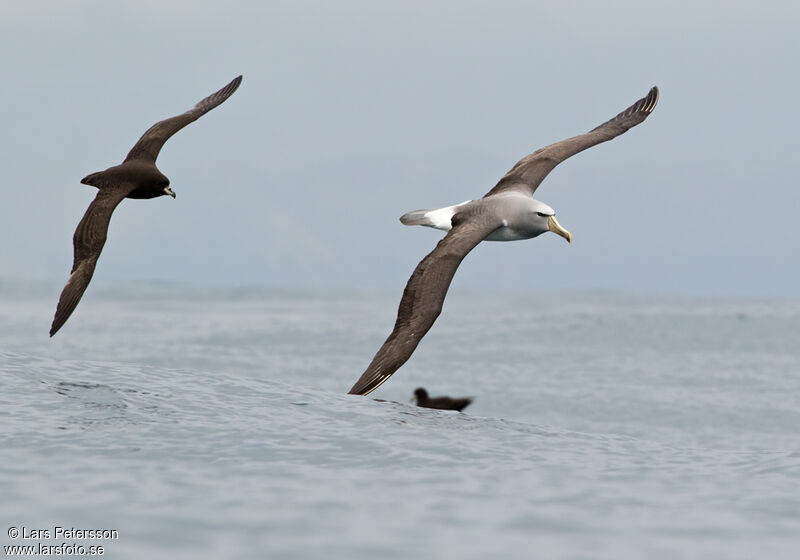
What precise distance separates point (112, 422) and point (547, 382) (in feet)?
64.6

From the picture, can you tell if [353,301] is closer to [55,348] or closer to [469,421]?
[55,348]

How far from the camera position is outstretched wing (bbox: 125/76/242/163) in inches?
682

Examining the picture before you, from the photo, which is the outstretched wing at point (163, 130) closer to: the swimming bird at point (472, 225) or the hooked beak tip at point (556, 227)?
the swimming bird at point (472, 225)

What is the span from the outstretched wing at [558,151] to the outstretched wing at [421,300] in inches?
107

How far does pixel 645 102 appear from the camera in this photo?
20891mm

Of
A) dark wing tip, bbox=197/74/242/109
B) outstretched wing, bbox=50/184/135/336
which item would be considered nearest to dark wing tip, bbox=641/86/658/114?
dark wing tip, bbox=197/74/242/109

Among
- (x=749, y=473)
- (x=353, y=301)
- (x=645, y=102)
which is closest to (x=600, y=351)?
(x=645, y=102)

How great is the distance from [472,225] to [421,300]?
2.59 metres

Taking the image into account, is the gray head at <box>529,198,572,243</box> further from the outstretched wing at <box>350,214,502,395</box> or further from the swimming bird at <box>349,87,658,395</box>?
the outstretched wing at <box>350,214,502,395</box>

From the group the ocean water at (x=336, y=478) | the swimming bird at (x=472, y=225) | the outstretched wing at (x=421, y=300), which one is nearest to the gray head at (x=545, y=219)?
the swimming bird at (x=472, y=225)

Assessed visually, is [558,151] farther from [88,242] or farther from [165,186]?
[88,242]

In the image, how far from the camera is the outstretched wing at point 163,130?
1731 cm

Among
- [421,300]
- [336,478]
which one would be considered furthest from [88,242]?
[336,478]

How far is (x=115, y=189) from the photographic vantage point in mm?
16094
